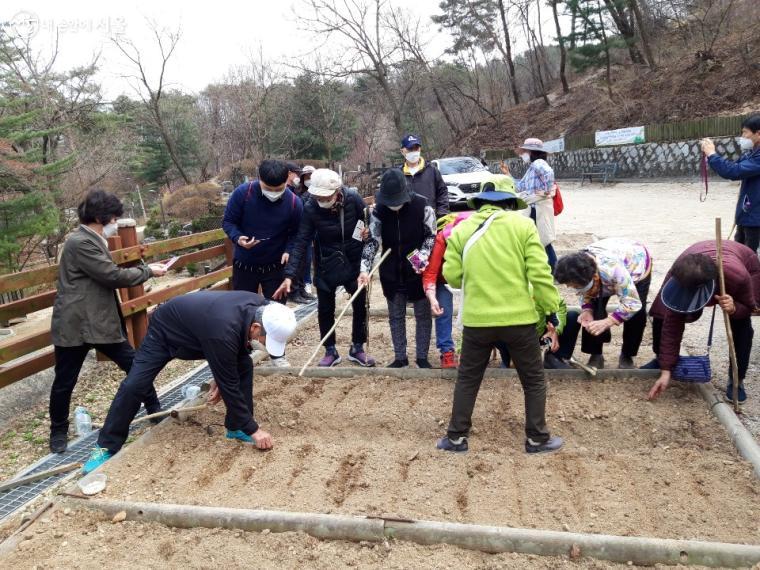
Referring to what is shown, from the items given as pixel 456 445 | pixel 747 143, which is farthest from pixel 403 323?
pixel 747 143

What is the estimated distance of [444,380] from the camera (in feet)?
14.4

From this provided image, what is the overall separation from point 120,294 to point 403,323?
259cm

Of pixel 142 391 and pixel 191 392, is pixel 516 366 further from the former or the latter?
pixel 191 392

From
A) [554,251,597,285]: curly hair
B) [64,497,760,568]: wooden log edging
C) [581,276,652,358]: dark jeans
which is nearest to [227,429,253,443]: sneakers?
[64,497,760,568]: wooden log edging

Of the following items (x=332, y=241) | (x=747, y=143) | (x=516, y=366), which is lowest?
(x=516, y=366)

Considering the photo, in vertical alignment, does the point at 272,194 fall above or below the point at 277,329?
above

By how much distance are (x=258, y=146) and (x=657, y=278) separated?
2007cm

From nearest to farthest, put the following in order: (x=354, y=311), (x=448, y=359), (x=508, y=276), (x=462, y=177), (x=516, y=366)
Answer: (x=508, y=276), (x=516, y=366), (x=448, y=359), (x=354, y=311), (x=462, y=177)

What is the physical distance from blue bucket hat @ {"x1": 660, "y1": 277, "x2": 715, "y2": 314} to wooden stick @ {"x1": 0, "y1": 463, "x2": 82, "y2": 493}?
354cm

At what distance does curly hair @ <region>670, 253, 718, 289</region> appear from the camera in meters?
3.38

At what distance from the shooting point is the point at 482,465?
3.19 metres

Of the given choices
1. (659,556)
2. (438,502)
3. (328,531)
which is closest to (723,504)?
(659,556)

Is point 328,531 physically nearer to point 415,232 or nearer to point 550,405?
point 550,405

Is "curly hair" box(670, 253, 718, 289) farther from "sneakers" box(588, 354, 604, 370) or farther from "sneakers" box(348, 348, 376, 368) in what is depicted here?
"sneakers" box(348, 348, 376, 368)
